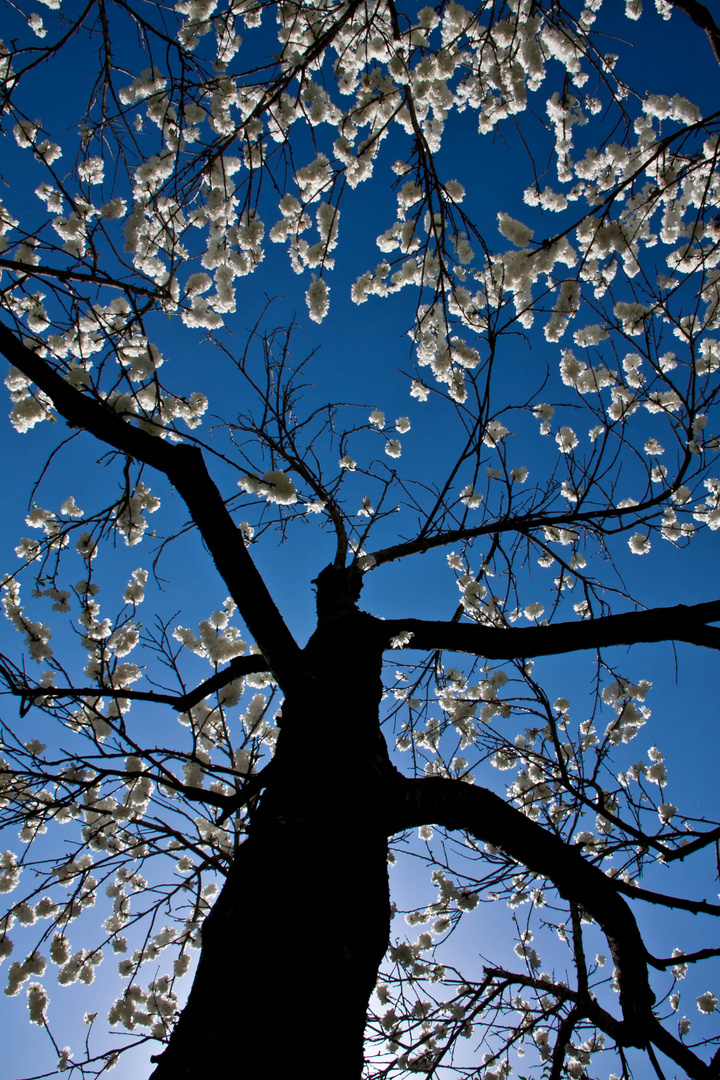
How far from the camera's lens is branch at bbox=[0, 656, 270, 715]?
1.76 meters

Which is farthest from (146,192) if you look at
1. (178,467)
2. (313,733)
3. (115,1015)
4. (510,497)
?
(115,1015)

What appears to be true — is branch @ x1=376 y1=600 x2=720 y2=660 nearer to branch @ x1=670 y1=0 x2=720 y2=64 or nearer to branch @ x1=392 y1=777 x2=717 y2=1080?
branch @ x1=392 y1=777 x2=717 y2=1080

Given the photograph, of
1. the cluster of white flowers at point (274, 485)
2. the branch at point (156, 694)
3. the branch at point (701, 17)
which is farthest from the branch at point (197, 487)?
the branch at point (701, 17)

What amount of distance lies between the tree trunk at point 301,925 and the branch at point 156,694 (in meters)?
0.59

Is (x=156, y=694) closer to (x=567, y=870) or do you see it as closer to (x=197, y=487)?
(x=197, y=487)

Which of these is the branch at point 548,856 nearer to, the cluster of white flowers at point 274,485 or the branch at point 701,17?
the cluster of white flowers at point 274,485

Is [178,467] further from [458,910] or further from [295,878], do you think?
[458,910]

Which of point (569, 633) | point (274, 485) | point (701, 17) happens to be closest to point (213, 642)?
point (274, 485)

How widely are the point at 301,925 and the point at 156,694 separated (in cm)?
112

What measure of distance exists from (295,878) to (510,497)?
2.56 metres

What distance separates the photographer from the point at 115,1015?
387 centimetres

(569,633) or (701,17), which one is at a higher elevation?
(701,17)

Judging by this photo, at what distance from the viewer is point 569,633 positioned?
214 cm

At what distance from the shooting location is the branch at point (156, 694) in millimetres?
1758
